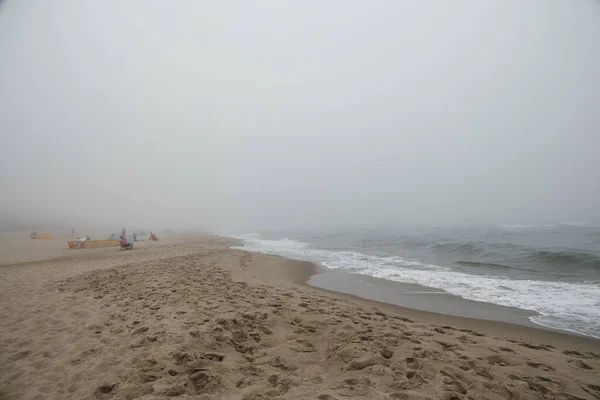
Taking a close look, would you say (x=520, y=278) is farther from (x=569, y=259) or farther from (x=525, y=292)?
(x=569, y=259)

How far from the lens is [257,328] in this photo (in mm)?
4414

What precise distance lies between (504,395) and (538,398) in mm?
347

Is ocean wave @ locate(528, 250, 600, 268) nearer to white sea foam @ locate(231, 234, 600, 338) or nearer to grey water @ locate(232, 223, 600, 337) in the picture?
grey water @ locate(232, 223, 600, 337)

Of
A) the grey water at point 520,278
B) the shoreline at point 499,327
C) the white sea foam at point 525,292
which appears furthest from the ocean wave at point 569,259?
the shoreline at point 499,327

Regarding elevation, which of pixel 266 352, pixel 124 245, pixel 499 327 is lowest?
pixel 499 327

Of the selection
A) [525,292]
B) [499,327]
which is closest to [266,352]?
[499,327]

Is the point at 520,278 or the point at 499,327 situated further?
the point at 520,278

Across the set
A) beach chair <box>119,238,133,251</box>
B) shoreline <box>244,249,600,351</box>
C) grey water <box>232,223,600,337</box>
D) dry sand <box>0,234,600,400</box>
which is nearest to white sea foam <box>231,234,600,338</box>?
grey water <box>232,223,600,337</box>

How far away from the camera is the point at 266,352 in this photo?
12.2 feet

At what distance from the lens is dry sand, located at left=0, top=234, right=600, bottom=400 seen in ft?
9.43

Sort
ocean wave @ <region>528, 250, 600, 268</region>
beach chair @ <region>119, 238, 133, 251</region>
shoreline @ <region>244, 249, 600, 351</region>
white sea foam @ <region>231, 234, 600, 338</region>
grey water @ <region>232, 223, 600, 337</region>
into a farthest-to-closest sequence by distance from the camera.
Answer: beach chair @ <region>119, 238, 133, 251</region> → ocean wave @ <region>528, 250, 600, 268</region> → grey water @ <region>232, 223, 600, 337</region> → white sea foam @ <region>231, 234, 600, 338</region> → shoreline @ <region>244, 249, 600, 351</region>

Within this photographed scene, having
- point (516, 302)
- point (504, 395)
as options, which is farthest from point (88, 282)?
point (516, 302)

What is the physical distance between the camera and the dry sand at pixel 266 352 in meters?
2.87

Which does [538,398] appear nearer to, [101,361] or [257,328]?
[257,328]
